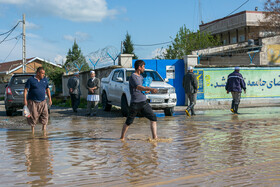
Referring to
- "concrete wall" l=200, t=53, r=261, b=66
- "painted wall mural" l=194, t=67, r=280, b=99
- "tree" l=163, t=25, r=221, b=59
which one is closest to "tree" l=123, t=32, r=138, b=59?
"tree" l=163, t=25, r=221, b=59

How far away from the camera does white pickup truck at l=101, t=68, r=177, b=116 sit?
13.9 m

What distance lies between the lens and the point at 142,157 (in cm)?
632

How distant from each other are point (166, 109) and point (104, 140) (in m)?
6.27

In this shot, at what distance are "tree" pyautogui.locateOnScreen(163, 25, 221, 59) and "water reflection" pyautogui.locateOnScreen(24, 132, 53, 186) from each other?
45.1 metres

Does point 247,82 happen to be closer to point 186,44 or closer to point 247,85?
point 247,85

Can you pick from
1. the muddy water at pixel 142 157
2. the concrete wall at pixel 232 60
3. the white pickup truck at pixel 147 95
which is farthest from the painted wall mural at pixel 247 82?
the concrete wall at pixel 232 60

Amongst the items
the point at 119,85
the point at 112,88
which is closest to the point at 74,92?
the point at 112,88

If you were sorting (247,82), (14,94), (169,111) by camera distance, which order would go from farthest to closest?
(247,82)
(14,94)
(169,111)

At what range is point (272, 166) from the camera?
5.49 m

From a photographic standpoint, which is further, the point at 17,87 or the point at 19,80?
the point at 19,80

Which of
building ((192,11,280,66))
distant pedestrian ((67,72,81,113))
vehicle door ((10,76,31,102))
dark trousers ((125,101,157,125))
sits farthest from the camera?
building ((192,11,280,66))

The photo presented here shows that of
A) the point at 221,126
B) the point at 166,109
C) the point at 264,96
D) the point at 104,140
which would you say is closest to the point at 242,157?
the point at 104,140

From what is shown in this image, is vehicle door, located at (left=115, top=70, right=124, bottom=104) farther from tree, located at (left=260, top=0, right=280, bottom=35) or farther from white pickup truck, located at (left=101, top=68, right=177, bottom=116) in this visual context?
tree, located at (left=260, top=0, right=280, bottom=35)

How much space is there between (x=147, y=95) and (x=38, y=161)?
8012 mm
